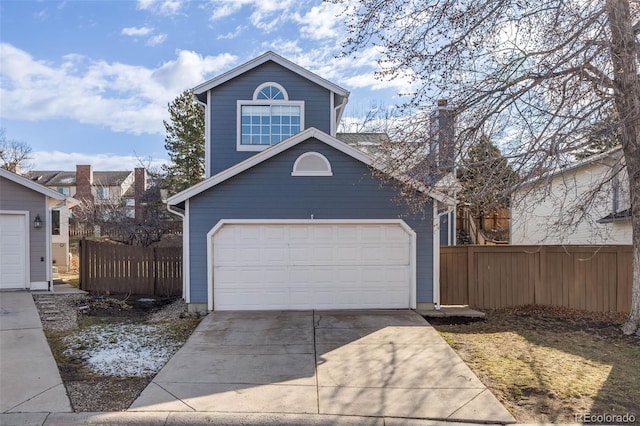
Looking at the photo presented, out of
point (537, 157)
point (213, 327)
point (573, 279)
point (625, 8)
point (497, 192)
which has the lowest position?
point (213, 327)

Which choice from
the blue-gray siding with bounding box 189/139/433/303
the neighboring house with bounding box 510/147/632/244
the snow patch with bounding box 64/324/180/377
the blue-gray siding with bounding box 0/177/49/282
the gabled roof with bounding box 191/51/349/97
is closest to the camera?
the snow patch with bounding box 64/324/180/377

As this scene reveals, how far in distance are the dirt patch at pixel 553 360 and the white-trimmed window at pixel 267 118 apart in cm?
708

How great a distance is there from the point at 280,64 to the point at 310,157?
15.1 feet

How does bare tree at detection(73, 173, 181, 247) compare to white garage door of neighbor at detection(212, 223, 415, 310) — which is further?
bare tree at detection(73, 173, 181, 247)

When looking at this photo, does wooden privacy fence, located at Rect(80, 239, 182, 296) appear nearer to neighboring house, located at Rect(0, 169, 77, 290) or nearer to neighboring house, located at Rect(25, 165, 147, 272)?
neighboring house, located at Rect(0, 169, 77, 290)

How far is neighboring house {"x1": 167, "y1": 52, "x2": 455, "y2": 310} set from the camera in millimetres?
9297

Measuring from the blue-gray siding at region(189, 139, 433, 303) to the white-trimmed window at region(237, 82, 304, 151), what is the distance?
123 inches

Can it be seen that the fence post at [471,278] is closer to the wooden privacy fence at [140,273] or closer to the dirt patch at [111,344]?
the dirt patch at [111,344]

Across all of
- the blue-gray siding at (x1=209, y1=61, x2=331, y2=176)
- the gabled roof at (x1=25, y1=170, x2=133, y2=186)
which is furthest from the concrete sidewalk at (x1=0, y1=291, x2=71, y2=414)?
the gabled roof at (x1=25, y1=170, x2=133, y2=186)

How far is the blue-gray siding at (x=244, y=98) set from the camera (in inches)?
479

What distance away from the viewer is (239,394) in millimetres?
4871

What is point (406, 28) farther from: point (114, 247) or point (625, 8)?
point (114, 247)

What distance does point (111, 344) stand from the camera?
23.1 feet

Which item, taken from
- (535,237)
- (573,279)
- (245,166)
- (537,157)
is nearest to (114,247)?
(245,166)
